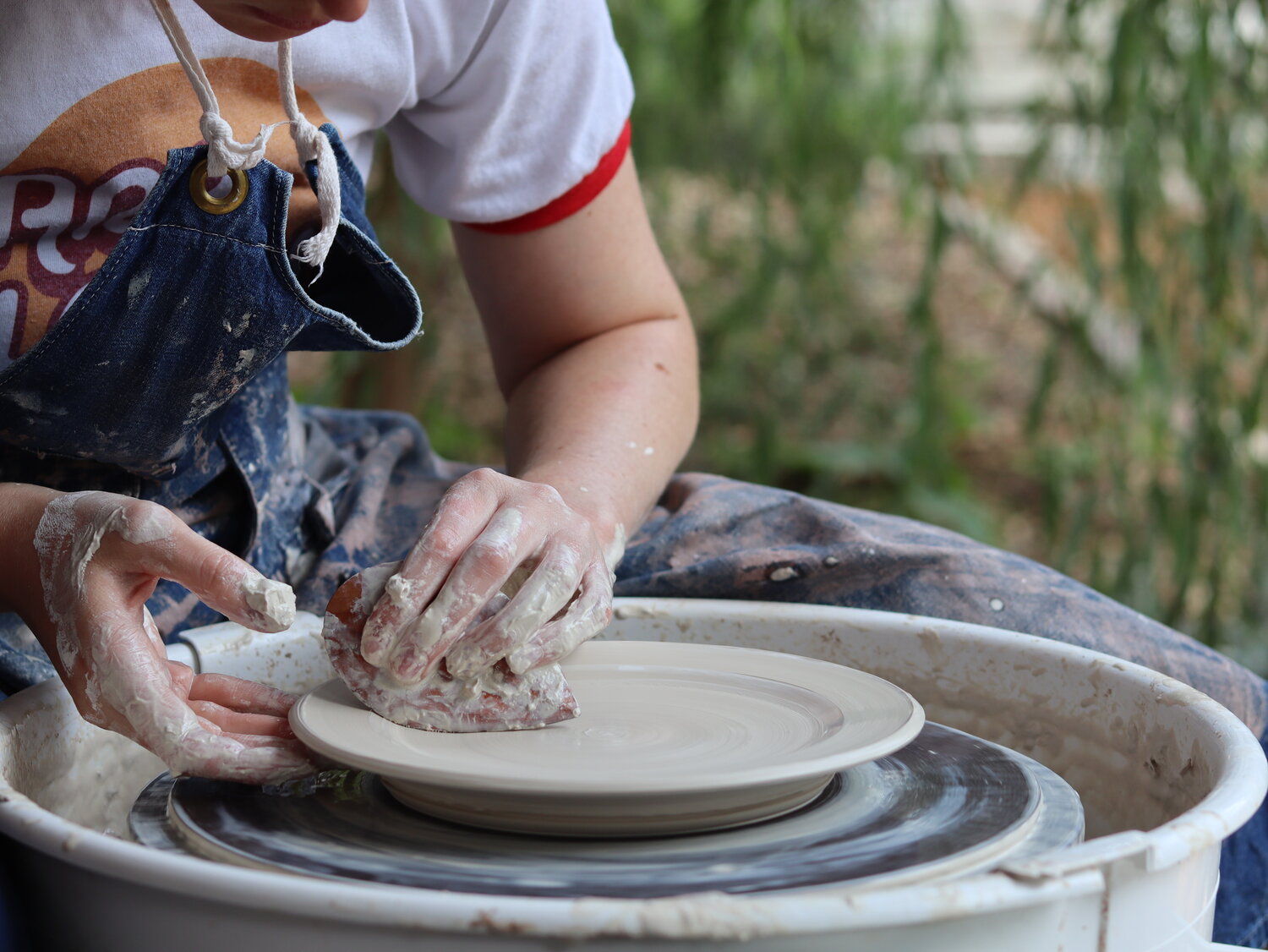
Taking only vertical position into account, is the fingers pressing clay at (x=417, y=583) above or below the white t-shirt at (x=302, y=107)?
below

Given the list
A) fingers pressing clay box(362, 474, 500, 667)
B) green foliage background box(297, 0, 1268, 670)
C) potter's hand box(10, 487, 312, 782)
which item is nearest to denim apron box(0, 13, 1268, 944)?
potter's hand box(10, 487, 312, 782)

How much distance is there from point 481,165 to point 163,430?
463 mm

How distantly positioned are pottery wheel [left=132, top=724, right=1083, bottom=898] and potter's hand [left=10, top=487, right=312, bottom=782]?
0.04 m

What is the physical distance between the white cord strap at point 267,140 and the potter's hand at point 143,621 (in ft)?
0.88

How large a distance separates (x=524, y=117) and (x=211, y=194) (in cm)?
45

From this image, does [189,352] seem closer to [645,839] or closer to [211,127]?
[211,127]

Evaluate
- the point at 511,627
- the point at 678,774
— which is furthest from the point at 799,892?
the point at 511,627

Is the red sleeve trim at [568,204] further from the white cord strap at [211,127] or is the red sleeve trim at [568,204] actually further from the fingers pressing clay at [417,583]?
the fingers pressing clay at [417,583]

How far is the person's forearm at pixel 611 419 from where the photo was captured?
1154 millimetres

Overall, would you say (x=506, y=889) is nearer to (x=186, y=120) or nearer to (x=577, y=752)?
(x=577, y=752)

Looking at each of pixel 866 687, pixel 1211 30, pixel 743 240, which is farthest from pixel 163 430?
pixel 743 240

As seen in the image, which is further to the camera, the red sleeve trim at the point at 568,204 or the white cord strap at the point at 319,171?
the red sleeve trim at the point at 568,204

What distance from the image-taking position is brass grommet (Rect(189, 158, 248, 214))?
91 centimetres

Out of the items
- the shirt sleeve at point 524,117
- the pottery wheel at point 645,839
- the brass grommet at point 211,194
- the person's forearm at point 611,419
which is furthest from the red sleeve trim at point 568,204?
the pottery wheel at point 645,839
